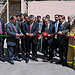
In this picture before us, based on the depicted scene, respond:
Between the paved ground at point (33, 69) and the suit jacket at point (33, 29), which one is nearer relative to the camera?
the paved ground at point (33, 69)

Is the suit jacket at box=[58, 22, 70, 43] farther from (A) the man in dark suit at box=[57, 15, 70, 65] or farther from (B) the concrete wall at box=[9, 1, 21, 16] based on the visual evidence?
(B) the concrete wall at box=[9, 1, 21, 16]

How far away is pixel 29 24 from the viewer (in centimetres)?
513

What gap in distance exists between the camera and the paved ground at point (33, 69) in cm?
428

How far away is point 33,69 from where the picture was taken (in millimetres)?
4562

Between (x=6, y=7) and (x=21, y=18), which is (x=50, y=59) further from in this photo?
(x=6, y=7)

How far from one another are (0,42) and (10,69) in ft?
4.48

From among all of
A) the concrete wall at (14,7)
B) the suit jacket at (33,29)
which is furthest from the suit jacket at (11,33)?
the concrete wall at (14,7)

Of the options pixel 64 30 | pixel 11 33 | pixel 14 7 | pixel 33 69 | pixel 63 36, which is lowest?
pixel 33 69

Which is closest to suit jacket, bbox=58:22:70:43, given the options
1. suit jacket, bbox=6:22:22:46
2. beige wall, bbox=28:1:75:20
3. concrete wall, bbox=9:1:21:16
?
suit jacket, bbox=6:22:22:46

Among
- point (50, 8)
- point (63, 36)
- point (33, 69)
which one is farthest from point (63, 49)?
point (50, 8)

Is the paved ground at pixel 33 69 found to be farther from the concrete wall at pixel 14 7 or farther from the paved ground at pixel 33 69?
the concrete wall at pixel 14 7

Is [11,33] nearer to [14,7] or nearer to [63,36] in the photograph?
[63,36]

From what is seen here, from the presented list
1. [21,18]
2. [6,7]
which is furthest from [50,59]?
[6,7]

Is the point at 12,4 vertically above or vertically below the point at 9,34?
above
